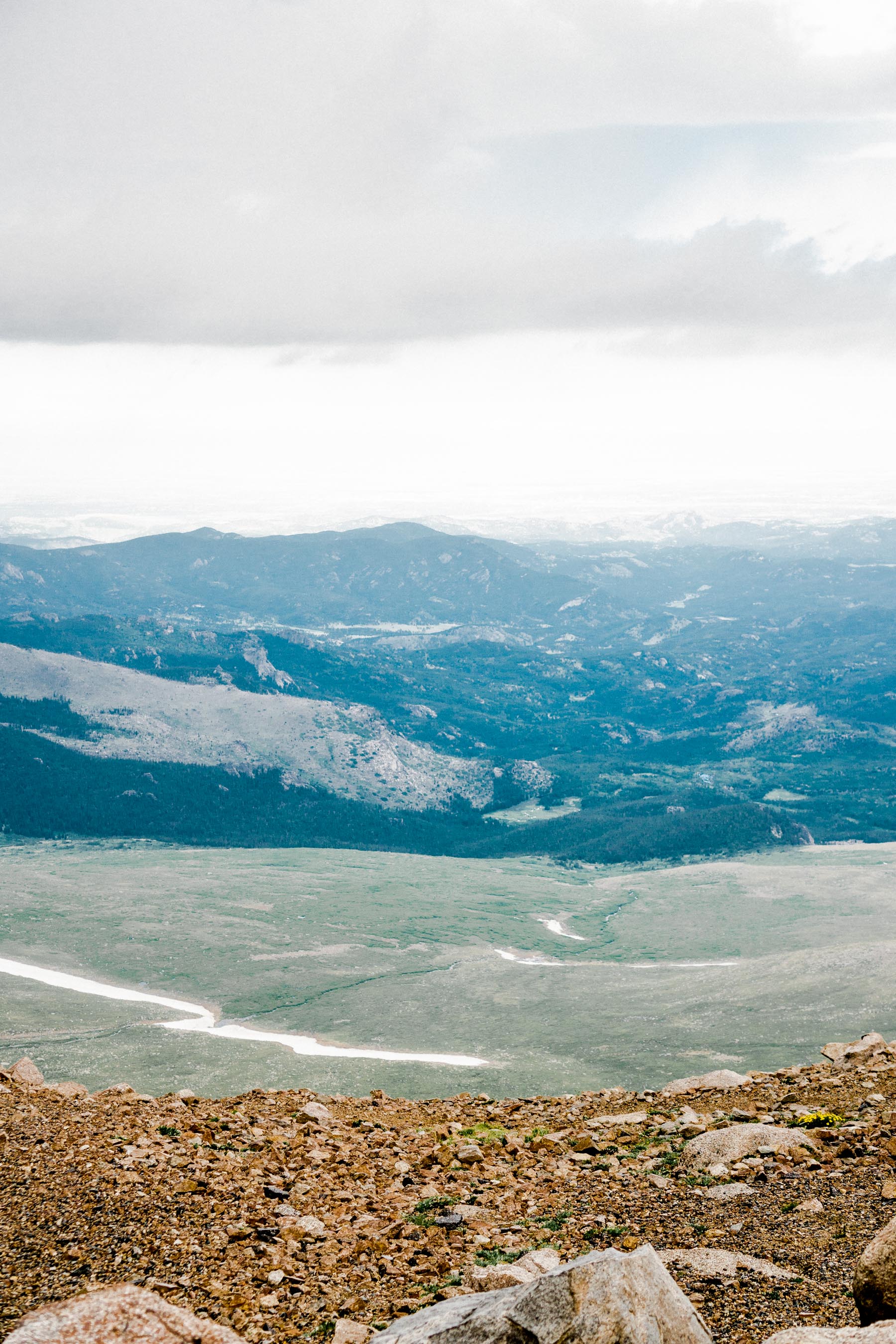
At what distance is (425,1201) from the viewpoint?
63.6 feet

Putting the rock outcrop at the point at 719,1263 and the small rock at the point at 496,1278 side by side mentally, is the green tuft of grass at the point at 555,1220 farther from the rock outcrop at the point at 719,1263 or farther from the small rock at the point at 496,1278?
the small rock at the point at 496,1278

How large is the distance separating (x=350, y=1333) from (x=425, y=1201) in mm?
6183

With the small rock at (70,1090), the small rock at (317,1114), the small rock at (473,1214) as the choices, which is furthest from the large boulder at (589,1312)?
the small rock at (70,1090)

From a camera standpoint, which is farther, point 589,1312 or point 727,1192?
point 727,1192

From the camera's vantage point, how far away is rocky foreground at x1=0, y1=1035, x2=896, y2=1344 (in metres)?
14.5

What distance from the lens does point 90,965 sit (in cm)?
13275

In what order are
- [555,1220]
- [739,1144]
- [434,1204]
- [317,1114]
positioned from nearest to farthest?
1. [555,1220]
2. [434,1204]
3. [739,1144]
4. [317,1114]

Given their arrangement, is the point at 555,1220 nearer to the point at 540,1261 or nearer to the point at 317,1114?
the point at 540,1261

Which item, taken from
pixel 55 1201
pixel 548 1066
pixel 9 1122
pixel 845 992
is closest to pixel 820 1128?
pixel 55 1201

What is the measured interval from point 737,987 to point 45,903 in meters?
136

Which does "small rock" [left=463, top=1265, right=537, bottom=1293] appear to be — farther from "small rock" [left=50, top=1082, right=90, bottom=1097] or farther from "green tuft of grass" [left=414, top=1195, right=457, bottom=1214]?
"small rock" [left=50, top=1082, right=90, bottom=1097]

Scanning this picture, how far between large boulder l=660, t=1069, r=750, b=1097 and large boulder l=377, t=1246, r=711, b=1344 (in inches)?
743

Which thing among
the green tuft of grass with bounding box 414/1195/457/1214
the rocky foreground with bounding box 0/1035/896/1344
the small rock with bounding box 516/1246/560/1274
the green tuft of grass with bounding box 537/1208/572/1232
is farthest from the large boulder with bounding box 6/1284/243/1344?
the green tuft of grass with bounding box 537/1208/572/1232

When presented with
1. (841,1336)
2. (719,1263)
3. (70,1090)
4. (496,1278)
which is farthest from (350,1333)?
(70,1090)
